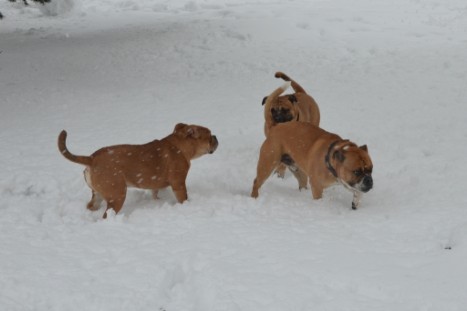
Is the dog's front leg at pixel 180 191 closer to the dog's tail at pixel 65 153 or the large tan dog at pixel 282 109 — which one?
the dog's tail at pixel 65 153

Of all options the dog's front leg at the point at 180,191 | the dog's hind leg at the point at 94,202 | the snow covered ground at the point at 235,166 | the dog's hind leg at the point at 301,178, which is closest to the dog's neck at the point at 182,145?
the dog's front leg at the point at 180,191

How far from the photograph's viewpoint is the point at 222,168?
7422mm

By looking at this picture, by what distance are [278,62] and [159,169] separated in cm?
718

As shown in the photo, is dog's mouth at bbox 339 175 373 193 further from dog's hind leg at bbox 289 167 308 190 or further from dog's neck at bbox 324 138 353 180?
dog's hind leg at bbox 289 167 308 190

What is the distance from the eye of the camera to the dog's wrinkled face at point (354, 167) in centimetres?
562

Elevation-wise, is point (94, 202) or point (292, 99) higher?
point (292, 99)

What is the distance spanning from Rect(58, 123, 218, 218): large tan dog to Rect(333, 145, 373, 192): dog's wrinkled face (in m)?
1.76

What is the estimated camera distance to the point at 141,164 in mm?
6008

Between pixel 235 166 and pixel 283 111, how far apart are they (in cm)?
107

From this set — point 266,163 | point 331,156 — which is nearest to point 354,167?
point 331,156

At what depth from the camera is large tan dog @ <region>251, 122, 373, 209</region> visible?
5.66 m

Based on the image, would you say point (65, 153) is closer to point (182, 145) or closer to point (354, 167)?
point (182, 145)

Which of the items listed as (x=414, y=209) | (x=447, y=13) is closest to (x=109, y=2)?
(x=447, y=13)

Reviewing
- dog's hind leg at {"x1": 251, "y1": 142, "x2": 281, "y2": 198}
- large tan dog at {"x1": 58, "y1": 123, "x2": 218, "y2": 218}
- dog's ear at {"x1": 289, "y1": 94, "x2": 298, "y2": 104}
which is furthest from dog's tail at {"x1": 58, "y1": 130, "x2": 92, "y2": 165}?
dog's ear at {"x1": 289, "y1": 94, "x2": 298, "y2": 104}
